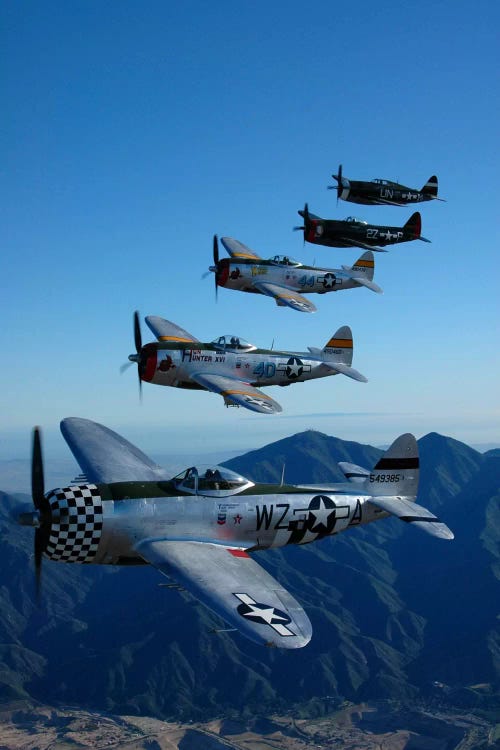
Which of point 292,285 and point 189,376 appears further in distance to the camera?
point 292,285

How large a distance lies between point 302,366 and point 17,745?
585 ft

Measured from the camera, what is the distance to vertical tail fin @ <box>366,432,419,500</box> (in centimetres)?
2364

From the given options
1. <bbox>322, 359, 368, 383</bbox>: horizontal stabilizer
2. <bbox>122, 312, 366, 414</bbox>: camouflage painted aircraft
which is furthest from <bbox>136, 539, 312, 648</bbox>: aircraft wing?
<bbox>322, 359, 368, 383</bbox>: horizontal stabilizer

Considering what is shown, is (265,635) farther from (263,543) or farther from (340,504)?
(340,504)

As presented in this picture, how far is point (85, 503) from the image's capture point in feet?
60.5

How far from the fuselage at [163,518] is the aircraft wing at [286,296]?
686 inches

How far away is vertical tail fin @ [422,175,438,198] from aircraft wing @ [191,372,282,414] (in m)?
23.4

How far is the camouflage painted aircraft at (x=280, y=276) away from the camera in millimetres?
41719

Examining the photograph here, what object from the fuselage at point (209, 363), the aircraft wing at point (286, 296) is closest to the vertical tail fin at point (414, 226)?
the aircraft wing at point (286, 296)

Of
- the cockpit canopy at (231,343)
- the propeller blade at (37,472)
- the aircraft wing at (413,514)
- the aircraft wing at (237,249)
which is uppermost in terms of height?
the aircraft wing at (237,249)

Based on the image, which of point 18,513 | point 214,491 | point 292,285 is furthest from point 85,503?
point 292,285

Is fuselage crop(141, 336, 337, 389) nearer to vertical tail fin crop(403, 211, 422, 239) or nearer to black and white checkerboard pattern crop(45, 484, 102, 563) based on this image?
black and white checkerboard pattern crop(45, 484, 102, 563)

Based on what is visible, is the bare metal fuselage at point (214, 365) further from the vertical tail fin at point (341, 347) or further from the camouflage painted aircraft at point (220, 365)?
the vertical tail fin at point (341, 347)

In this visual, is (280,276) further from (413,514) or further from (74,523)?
(74,523)
